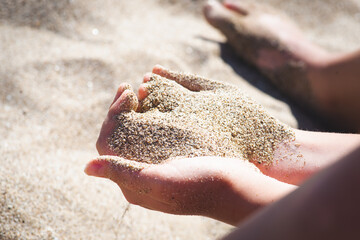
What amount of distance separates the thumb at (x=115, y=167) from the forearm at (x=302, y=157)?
49 centimetres

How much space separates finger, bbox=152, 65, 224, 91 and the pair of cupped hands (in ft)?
1.35

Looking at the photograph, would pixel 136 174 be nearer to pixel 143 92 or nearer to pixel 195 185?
pixel 195 185

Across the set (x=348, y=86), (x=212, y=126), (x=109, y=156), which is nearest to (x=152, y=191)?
(x=109, y=156)

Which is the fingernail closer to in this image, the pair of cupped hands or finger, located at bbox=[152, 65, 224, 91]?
the pair of cupped hands

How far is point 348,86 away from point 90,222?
1374 millimetres

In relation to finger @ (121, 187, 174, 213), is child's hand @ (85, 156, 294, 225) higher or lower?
higher

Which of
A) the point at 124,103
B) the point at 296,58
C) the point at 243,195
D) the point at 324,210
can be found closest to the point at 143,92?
the point at 124,103

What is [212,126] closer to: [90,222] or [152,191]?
[152,191]

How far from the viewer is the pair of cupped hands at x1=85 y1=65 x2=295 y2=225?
989 millimetres

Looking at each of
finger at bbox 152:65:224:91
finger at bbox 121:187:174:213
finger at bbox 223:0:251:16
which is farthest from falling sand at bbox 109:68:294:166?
finger at bbox 223:0:251:16

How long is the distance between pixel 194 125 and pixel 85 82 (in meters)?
0.79

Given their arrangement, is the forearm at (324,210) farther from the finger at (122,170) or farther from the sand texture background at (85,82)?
the sand texture background at (85,82)

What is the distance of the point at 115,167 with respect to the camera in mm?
1009

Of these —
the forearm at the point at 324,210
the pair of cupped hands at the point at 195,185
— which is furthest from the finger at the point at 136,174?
the forearm at the point at 324,210
